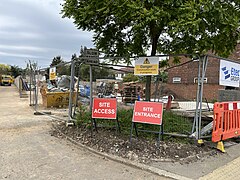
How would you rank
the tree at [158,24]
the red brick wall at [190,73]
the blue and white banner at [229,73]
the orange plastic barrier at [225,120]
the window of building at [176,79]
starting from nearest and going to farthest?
1. the tree at [158,24]
2. the orange plastic barrier at [225,120]
3. the blue and white banner at [229,73]
4. the red brick wall at [190,73]
5. the window of building at [176,79]

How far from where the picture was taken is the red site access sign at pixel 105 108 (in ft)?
19.6

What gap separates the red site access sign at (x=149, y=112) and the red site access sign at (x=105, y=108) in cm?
72

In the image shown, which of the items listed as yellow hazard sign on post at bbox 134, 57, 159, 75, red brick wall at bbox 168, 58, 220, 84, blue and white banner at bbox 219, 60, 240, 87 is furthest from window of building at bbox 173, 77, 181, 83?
yellow hazard sign on post at bbox 134, 57, 159, 75

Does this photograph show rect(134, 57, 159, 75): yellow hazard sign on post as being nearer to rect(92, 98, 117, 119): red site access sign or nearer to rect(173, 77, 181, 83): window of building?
rect(92, 98, 117, 119): red site access sign

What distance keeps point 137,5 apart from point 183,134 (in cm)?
332

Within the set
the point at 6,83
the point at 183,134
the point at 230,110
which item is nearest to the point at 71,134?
the point at 183,134

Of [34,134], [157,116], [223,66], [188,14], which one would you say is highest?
[188,14]

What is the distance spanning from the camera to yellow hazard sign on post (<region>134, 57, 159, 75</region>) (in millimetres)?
5969

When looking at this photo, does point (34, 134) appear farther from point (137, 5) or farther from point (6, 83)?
point (6, 83)

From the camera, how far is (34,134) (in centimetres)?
686

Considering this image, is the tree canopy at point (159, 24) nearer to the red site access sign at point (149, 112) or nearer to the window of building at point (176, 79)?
the red site access sign at point (149, 112)

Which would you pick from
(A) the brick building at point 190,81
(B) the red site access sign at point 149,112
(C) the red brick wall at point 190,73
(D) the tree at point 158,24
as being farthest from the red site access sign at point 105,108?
(C) the red brick wall at point 190,73

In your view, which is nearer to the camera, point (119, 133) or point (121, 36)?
point (119, 133)

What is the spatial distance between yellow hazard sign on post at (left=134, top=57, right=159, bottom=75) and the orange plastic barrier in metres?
1.73
